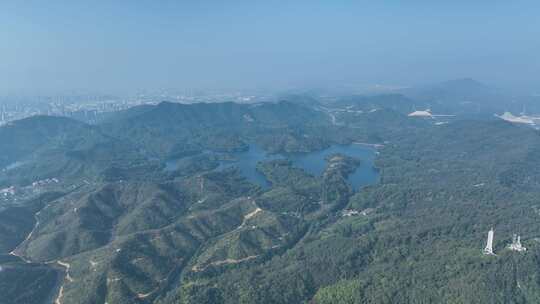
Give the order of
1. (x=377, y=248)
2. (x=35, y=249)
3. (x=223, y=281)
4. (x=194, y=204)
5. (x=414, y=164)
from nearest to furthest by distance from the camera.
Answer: (x=223, y=281), (x=377, y=248), (x=35, y=249), (x=194, y=204), (x=414, y=164)

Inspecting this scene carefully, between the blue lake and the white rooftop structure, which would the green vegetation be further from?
the blue lake

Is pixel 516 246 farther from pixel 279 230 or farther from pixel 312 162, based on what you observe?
pixel 312 162

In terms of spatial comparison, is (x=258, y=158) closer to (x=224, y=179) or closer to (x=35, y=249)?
(x=224, y=179)

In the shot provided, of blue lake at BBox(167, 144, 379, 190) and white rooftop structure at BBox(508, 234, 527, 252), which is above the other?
white rooftop structure at BBox(508, 234, 527, 252)

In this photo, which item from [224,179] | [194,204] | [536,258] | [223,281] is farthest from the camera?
[224,179]

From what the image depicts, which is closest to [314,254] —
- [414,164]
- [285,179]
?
[285,179]

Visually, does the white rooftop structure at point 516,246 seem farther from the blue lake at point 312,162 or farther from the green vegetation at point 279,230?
the blue lake at point 312,162

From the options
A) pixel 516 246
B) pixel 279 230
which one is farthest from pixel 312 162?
pixel 516 246

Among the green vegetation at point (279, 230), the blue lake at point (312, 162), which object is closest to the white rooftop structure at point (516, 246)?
the green vegetation at point (279, 230)

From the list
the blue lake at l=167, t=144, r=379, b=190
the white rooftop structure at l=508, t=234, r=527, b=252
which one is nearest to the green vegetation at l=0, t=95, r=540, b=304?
the white rooftop structure at l=508, t=234, r=527, b=252
